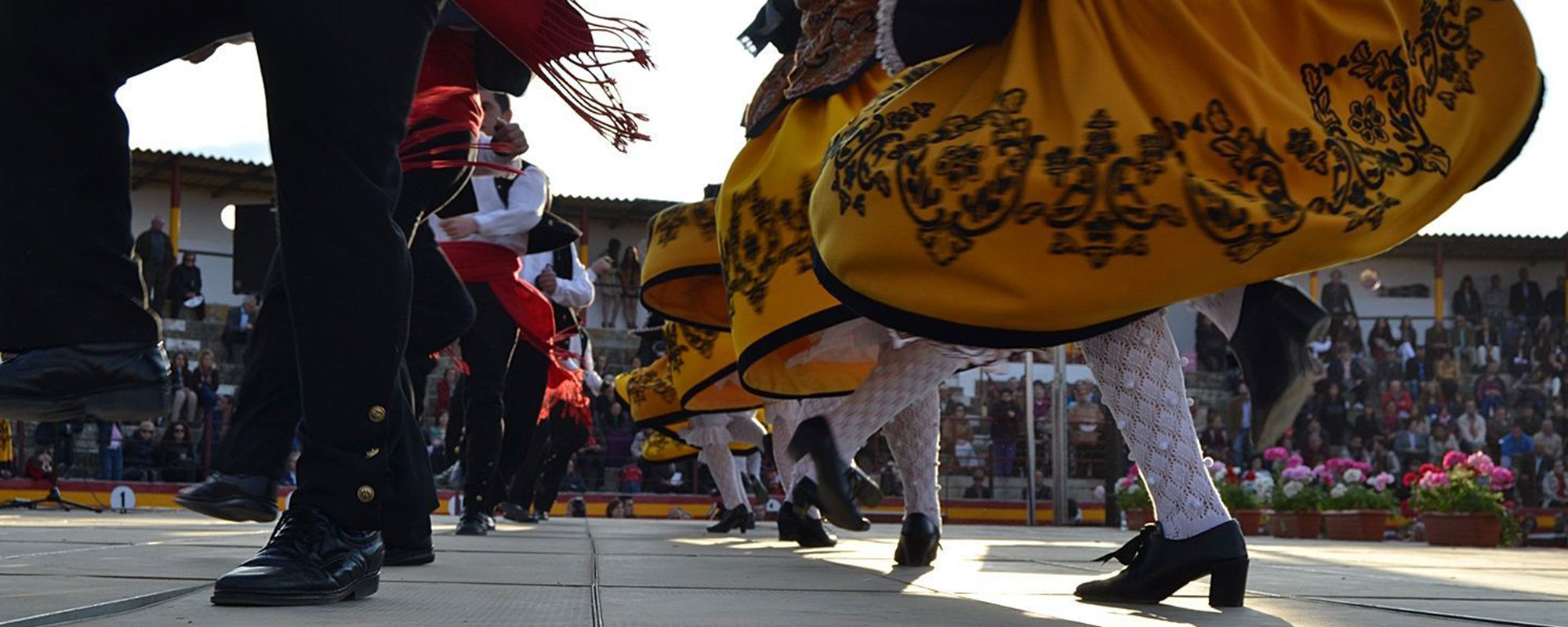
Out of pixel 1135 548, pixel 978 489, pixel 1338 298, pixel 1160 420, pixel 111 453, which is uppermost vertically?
pixel 1338 298

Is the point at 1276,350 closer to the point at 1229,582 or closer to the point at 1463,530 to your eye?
the point at 1229,582

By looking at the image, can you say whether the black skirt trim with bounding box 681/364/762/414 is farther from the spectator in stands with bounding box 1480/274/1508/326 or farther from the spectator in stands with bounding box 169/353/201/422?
the spectator in stands with bounding box 1480/274/1508/326

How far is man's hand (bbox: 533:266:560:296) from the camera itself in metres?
7.36

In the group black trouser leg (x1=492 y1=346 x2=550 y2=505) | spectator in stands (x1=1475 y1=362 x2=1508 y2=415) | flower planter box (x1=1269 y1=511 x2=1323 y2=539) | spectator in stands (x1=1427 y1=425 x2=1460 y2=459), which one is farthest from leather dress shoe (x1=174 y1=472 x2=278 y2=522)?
spectator in stands (x1=1475 y1=362 x2=1508 y2=415)

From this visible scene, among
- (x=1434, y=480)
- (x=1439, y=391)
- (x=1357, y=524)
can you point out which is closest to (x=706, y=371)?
(x=1434, y=480)

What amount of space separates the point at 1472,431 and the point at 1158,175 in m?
19.9

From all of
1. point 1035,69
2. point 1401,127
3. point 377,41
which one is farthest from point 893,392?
point 377,41

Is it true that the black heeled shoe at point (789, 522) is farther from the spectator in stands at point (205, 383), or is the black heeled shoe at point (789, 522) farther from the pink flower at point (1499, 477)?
the spectator in stands at point (205, 383)

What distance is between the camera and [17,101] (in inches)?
83.5

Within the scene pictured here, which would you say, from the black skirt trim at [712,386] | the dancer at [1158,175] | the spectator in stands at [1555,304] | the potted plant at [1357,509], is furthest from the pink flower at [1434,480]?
the spectator in stands at [1555,304]

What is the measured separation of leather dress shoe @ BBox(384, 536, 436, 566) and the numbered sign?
10.8 metres

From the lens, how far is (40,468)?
1360 cm

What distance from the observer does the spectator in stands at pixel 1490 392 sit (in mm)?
21688

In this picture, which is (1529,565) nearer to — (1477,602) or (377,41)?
(1477,602)
